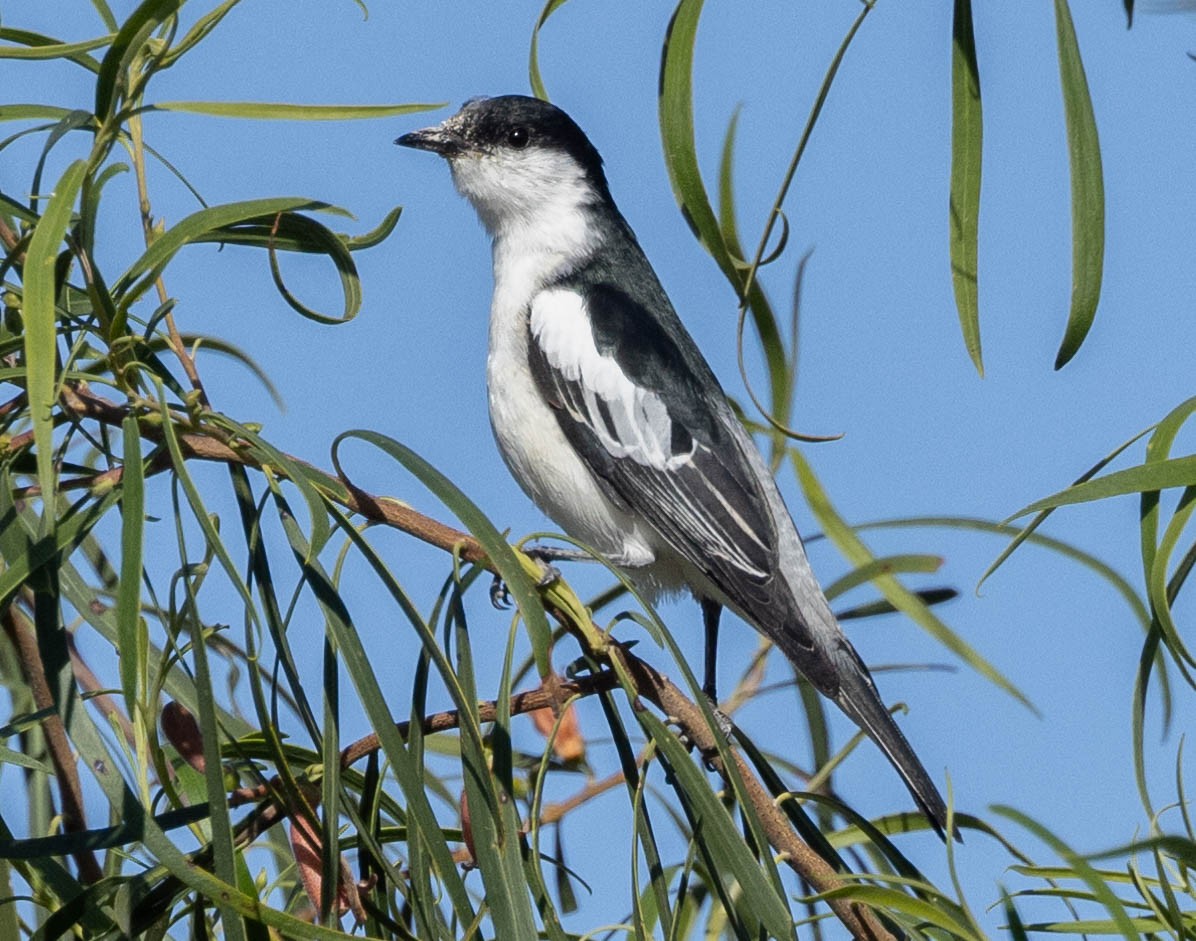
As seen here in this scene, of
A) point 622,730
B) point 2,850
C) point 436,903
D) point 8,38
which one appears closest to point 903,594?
point 622,730

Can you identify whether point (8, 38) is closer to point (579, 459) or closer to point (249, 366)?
point (249, 366)

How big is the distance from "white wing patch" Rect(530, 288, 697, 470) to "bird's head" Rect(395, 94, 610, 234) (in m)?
0.65

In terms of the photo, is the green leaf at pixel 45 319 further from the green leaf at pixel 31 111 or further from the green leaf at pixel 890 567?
the green leaf at pixel 890 567

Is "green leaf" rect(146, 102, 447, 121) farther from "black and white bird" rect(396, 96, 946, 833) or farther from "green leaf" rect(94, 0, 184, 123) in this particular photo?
"black and white bird" rect(396, 96, 946, 833)

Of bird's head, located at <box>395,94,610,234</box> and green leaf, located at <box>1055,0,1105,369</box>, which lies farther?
bird's head, located at <box>395,94,610,234</box>

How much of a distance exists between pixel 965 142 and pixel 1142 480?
515mm

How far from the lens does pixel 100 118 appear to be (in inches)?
74.9

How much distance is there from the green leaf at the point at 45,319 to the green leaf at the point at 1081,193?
1178mm

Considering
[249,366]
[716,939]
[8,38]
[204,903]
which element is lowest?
[716,939]

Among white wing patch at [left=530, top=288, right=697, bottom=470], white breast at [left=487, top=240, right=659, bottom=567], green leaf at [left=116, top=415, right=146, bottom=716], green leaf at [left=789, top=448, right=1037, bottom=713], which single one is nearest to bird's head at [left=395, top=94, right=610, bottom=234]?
white wing patch at [left=530, top=288, right=697, bottom=470]

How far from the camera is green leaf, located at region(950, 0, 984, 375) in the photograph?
6.56ft

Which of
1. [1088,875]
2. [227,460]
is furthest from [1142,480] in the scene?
[227,460]

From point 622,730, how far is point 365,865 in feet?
1.35

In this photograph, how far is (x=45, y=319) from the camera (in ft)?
5.38
